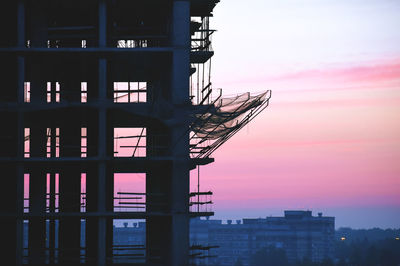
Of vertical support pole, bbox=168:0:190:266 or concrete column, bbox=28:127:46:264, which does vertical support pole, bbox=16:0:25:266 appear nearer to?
concrete column, bbox=28:127:46:264

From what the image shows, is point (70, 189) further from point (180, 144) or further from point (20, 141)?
point (180, 144)

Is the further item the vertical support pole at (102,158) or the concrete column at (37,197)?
the concrete column at (37,197)

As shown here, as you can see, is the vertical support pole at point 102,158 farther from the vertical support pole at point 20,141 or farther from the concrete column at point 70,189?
the concrete column at point 70,189

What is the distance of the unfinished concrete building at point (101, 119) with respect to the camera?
3962 centimetres

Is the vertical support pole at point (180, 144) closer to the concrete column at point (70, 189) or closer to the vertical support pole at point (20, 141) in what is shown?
the vertical support pole at point (20, 141)

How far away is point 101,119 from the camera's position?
131 ft

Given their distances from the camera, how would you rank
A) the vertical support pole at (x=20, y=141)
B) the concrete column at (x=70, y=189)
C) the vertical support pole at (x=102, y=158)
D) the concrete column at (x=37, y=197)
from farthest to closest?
the concrete column at (x=70, y=189) < the concrete column at (x=37, y=197) < the vertical support pole at (x=20, y=141) < the vertical support pole at (x=102, y=158)

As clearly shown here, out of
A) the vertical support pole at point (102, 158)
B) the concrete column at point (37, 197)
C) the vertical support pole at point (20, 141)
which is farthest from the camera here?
the concrete column at point (37, 197)

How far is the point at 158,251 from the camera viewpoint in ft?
149

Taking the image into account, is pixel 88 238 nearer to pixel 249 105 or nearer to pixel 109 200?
pixel 109 200

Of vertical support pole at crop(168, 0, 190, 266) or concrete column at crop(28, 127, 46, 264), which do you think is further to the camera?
concrete column at crop(28, 127, 46, 264)

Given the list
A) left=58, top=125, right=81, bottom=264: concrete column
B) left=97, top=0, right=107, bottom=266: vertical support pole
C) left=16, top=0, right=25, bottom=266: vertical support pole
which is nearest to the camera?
left=97, top=0, right=107, bottom=266: vertical support pole

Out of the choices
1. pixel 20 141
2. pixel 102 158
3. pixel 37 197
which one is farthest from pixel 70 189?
pixel 102 158

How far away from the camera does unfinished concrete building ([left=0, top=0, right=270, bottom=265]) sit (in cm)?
3962
